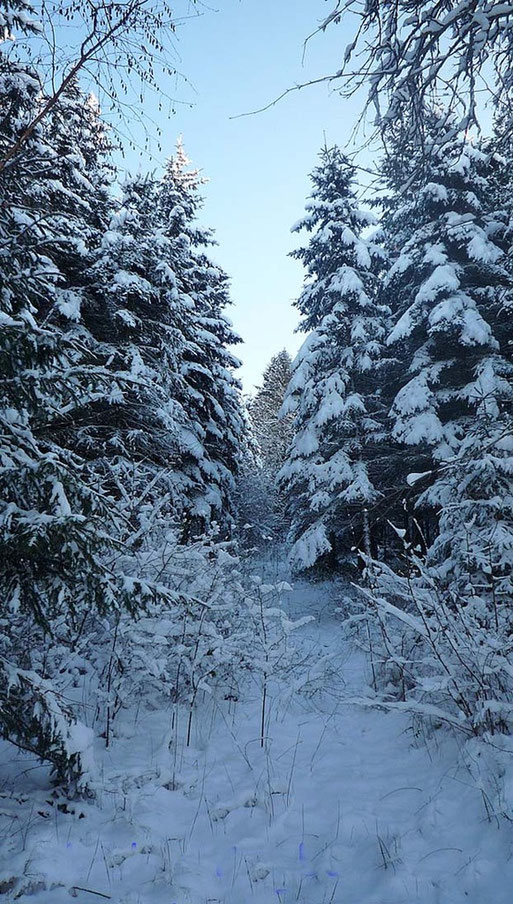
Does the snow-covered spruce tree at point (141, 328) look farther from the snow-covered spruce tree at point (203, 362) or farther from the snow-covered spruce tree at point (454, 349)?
the snow-covered spruce tree at point (454, 349)

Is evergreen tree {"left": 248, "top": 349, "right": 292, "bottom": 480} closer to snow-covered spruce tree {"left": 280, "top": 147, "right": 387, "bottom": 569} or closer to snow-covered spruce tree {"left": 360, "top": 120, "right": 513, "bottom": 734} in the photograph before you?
snow-covered spruce tree {"left": 280, "top": 147, "right": 387, "bottom": 569}

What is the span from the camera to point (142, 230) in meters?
11.6

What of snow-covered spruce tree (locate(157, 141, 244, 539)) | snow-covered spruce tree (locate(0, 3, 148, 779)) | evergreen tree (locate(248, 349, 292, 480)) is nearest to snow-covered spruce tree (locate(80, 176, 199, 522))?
snow-covered spruce tree (locate(157, 141, 244, 539))

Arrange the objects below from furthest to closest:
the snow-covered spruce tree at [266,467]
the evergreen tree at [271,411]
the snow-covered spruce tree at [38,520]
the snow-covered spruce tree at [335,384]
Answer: the evergreen tree at [271,411]
the snow-covered spruce tree at [266,467]
the snow-covered spruce tree at [335,384]
the snow-covered spruce tree at [38,520]

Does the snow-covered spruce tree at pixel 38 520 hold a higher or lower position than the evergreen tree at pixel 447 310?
lower

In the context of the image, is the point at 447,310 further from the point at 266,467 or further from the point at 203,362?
the point at 266,467

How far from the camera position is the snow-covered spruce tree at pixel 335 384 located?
1226 centimetres

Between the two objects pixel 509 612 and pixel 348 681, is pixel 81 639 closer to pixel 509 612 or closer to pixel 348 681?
pixel 348 681

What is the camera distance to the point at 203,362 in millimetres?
14617

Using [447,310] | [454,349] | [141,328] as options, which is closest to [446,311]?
[447,310]

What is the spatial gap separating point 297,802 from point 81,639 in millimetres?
2515

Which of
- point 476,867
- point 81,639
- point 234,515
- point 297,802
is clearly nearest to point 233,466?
point 234,515

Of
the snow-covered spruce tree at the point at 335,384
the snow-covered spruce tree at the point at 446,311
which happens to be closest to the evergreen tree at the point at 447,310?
the snow-covered spruce tree at the point at 446,311

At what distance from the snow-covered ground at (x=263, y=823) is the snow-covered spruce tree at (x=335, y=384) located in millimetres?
7493
